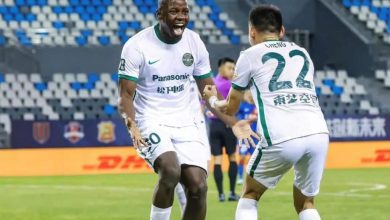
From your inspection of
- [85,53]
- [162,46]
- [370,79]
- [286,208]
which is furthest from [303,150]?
[370,79]

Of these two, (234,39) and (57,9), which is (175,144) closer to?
(234,39)

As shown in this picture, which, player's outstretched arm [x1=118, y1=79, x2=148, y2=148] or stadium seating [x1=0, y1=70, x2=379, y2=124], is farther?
stadium seating [x1=0, y1=70, x2=379, y2=124]

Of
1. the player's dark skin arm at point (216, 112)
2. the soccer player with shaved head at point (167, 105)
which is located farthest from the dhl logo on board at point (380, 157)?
the soccer player with shaved head at point (167, 105)

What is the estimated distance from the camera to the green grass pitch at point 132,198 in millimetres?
12953

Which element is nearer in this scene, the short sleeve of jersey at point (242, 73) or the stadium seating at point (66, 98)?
the short sleeve of jersey at point (242, 73)

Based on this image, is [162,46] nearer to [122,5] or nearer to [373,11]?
[122,5]

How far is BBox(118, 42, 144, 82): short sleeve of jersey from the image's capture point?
28.4ft

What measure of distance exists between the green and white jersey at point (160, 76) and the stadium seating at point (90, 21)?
66.3 ft

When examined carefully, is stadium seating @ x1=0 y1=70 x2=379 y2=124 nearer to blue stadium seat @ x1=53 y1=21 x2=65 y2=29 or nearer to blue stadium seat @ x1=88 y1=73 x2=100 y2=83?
blue stadium seat @ x1=88 y1=73 x2=100 y2=83

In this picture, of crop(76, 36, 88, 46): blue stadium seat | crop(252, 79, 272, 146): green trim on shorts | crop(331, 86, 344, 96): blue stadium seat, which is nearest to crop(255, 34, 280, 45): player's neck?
crop(252, 79, 272, 146): green trim on shorts

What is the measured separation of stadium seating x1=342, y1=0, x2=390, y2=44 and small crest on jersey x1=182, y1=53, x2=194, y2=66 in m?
24.0

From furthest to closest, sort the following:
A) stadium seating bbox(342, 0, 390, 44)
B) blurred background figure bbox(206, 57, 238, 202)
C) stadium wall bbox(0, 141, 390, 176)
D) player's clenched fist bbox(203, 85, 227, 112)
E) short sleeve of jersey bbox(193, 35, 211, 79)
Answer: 1. stadium seating bbox(342, 0, 390, 44)
2. stadium wall bbox(0, 141, 390, 176)
3. blurred background figure bbox(206, 57, 238, 202)
4. short sleeve of jersey bbox(193, 35, 211, 79)
5. player's clenched fist bbox(203, 85, 227, 112)

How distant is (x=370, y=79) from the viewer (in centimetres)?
3114

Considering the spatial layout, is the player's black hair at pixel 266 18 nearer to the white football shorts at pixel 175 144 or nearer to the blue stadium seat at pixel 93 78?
the white football shorts at pixel 175 144
